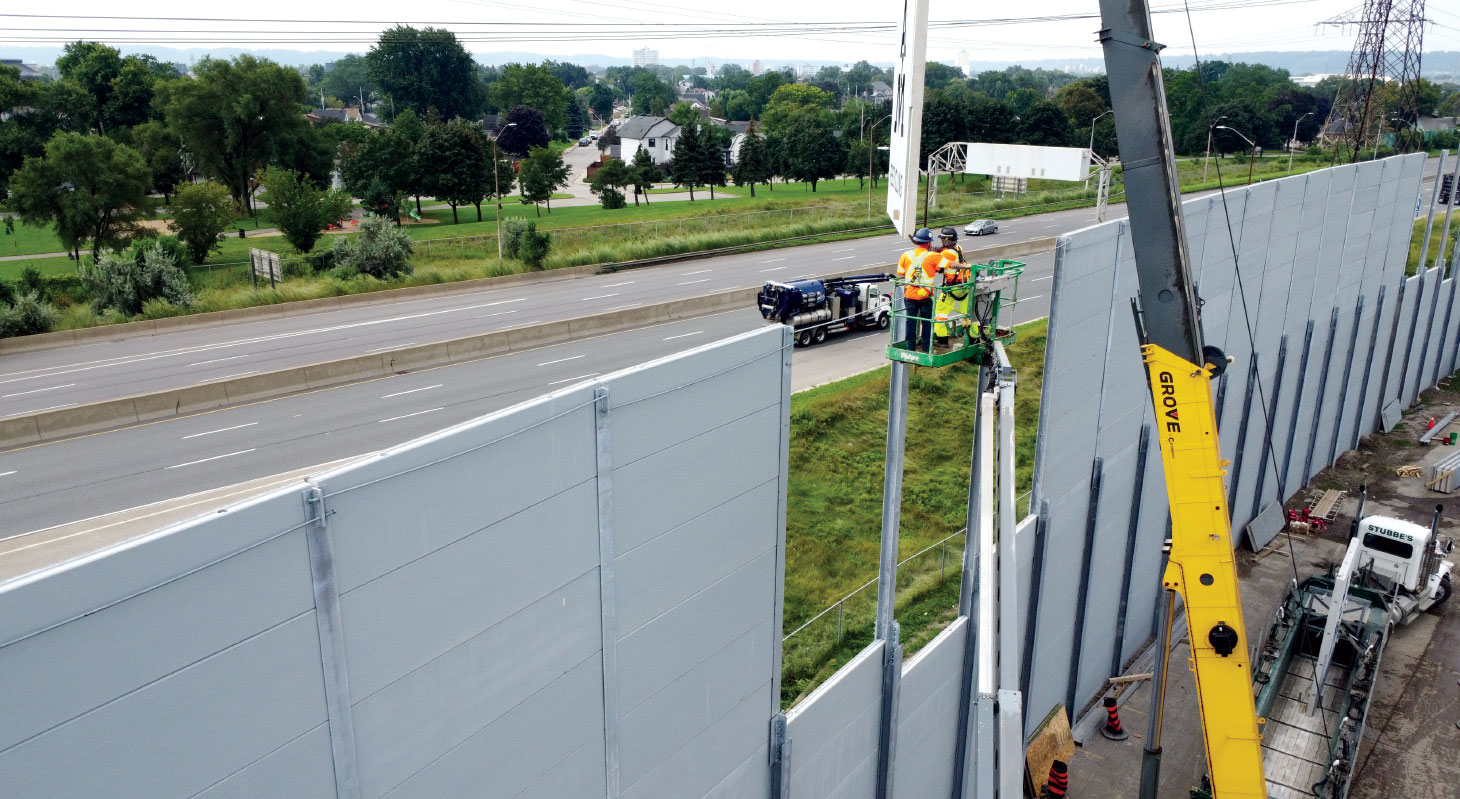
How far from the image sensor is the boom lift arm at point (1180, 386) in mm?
9766

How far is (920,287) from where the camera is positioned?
32.7 feet

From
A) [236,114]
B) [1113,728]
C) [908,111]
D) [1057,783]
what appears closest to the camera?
[908,111]

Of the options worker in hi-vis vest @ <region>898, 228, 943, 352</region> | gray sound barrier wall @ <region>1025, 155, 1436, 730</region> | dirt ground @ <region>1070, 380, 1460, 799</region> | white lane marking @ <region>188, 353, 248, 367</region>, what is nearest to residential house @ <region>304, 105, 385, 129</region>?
white lane marking @ <region>188, 353, 248, 367</region>

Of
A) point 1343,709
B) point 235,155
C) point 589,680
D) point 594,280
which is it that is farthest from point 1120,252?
point 235,155

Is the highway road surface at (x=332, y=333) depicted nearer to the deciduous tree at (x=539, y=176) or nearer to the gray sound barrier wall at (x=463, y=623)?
the gray sound barrier wall at (x=463, y=623)

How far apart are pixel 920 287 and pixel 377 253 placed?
37596 millimetres

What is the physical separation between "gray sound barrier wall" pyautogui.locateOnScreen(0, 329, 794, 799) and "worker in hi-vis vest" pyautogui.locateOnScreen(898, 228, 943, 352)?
6.93 feet

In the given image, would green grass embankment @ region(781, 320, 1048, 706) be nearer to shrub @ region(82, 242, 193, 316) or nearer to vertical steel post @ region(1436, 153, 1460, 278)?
vertical steel post @ region(1436, 153, 1460, 278)

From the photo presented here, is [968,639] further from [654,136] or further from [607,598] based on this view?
[654,136]

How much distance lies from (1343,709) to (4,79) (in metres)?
96.6

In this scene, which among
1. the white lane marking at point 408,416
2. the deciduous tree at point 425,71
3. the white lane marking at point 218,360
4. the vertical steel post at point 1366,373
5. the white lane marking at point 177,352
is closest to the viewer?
the white lane marking at point 408,416

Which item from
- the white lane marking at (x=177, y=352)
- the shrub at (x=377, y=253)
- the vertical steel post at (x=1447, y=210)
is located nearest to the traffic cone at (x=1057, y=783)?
the vertical steel post at (x=1447, y=210)

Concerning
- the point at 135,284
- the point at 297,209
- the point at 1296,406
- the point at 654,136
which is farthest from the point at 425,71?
the point at 1296,406

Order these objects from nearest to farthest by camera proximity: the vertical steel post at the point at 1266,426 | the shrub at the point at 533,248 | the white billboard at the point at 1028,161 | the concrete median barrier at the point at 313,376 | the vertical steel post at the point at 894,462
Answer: the vertical steel post at the point at 894,462
the vertical steel post at the point at 1266,426
the concrete median barrier at the point at 313,376
the shrub at the point at 533,248
the white billboard at the point at 1028,161
